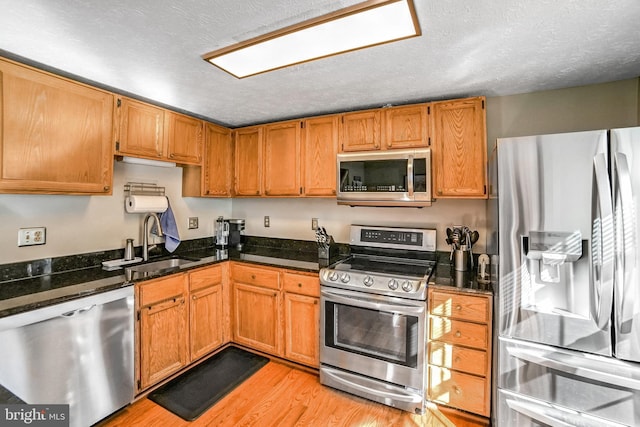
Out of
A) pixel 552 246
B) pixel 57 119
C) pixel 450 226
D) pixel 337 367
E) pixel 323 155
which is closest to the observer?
pixel 552 246

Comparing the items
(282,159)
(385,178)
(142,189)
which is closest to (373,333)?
(385,178)

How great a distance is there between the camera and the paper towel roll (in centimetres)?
241

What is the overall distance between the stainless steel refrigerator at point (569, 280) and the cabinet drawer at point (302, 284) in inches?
49.9

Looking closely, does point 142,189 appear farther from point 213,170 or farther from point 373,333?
point 373,333

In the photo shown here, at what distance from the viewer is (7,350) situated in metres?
1.45

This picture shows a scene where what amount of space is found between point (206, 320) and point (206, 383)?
491mm

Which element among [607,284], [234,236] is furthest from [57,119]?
[607,284]

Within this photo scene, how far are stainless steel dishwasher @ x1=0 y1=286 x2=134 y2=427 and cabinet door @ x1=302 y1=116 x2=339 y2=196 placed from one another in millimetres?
1652

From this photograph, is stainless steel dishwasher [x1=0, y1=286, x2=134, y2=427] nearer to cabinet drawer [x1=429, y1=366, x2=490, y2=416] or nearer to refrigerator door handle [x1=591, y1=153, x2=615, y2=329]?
cabinet drawer [x1=429, y1=366, x2=490, y2=416]

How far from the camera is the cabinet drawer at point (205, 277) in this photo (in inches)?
94.9

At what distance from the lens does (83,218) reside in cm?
226

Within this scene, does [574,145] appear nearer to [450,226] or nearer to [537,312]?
[537,312]

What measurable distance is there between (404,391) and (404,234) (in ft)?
3.91

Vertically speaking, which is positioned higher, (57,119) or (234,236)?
(57,119)
